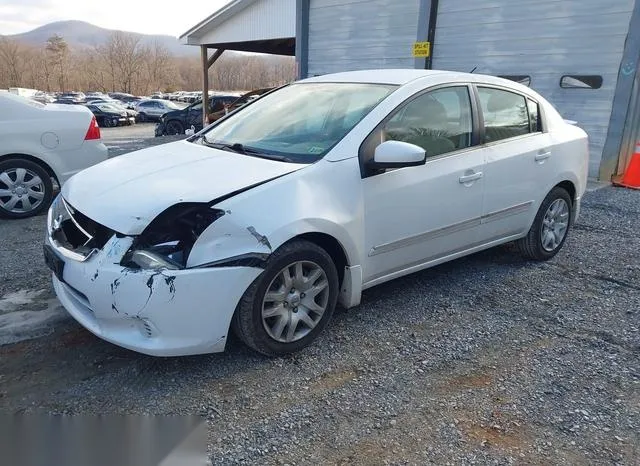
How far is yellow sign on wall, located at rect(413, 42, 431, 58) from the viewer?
10945 millimetres

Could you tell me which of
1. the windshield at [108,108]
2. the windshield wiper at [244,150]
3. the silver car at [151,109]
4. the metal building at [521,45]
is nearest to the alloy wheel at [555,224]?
the windshield wiper at [244,150]

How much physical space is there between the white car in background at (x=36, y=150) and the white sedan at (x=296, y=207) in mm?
2682

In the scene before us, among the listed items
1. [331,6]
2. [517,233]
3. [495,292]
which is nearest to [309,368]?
[495,292]

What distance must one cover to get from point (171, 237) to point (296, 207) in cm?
67

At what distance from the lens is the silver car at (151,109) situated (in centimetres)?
3155

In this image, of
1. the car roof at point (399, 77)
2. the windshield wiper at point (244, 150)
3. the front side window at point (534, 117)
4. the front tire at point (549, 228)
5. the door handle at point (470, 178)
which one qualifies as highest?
the car roof at point (399, 77)

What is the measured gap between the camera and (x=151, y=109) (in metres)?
31.8

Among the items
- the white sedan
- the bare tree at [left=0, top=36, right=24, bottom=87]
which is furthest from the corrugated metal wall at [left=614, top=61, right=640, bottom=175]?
the bare tree at [left=0, top=36, right=24, bottom=87]

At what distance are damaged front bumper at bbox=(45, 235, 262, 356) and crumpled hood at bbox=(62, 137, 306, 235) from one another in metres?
0.17

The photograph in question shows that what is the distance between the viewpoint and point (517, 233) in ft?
14.2

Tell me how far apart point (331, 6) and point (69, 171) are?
9.51 meters

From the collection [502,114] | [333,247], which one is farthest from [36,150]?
[502,114]

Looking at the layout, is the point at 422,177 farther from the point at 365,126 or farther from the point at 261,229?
the point at 261,229

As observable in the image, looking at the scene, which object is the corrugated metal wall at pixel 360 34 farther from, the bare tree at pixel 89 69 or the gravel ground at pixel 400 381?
the bare tree at pixel 89 69
